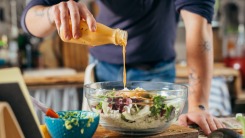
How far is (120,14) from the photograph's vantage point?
1.64 metres

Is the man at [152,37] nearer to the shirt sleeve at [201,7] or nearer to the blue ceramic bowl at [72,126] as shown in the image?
the shirt sleeve at [201,7]

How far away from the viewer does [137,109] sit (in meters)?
0.92

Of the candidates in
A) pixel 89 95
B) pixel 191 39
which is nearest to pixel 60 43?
pixel 191 39

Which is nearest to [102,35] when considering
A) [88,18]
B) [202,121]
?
[88,18]

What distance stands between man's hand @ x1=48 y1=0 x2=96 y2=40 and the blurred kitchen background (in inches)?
70.4

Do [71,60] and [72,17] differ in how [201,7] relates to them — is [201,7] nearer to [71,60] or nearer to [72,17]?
[72,17]

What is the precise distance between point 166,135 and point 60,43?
246 cm

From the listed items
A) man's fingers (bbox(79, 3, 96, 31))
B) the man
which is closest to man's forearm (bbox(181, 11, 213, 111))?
the man

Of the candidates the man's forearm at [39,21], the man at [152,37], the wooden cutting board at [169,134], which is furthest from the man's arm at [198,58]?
the man's forearm at [39,21]

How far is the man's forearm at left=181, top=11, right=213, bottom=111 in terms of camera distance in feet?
4.75

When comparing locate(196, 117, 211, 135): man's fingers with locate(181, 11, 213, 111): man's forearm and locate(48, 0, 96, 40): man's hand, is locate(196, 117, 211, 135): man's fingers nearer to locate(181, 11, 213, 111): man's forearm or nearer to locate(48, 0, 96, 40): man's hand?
locate(181, 11, 213, 111): man's forearm

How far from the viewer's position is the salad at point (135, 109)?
92 cm

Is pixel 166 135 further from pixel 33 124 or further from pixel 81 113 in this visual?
pixel 33 124

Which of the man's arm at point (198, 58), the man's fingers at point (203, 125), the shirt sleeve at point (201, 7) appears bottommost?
the man's fingers at point (203, 125)
